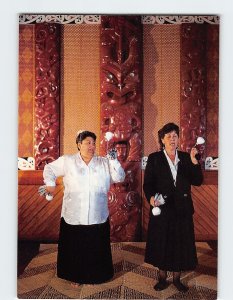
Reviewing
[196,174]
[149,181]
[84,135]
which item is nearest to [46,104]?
[84,135]

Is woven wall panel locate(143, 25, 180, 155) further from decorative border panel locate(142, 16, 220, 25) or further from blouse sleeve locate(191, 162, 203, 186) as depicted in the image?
blouse sleeve locate(191, 162, 203, 186)

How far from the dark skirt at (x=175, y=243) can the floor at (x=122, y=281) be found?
17cm

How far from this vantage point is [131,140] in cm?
326

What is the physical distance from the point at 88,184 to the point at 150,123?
70cm

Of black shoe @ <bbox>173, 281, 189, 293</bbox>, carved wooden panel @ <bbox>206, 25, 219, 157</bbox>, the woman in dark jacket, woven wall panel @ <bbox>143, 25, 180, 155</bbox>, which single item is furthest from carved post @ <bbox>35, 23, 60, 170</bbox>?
black shoe @ <bbox>173, 281, 189, 293</bbox>

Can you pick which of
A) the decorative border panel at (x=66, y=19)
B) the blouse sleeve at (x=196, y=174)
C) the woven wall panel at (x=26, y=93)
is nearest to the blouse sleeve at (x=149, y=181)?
the blouse sleeve at (x=196, y=174)

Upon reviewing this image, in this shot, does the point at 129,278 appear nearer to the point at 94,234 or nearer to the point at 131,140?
the point at 94,234

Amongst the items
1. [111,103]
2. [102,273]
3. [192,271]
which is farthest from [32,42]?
[192,271]

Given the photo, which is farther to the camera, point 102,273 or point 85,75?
point 85,75

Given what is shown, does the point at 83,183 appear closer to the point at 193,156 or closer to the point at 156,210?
the point at 156,210

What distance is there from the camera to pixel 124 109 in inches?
128

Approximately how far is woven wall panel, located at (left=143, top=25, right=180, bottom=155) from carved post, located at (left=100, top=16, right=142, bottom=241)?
58mm

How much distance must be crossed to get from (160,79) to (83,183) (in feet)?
3.10

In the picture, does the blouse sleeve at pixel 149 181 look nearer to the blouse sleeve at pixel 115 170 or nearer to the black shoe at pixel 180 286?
the blouse sleeve at pixel 115 170
